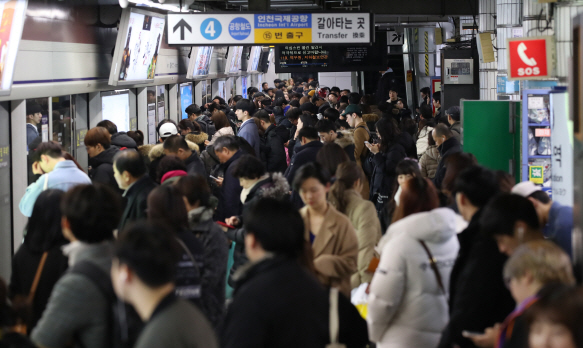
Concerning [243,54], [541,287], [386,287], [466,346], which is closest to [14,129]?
[386,287]

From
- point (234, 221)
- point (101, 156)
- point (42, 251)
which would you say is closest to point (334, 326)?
point (42, 251)

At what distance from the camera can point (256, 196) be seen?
4.84 metres

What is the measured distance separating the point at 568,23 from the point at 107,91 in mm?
5932

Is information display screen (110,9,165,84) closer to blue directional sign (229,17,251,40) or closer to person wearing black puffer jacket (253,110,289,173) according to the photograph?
blue directional sign (229,17,251,40)

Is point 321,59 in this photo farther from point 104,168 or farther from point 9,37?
point 9,37

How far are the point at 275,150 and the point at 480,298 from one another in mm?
6171

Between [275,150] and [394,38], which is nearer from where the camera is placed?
[275,150]

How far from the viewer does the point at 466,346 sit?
8.98 feet

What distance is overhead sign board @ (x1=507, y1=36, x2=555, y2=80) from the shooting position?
613cm

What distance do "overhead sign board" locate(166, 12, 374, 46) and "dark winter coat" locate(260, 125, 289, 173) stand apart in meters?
1.16

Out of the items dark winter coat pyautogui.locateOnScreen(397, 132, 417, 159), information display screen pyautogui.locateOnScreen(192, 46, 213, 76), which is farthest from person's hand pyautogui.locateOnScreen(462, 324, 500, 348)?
information display screen pyautogui.locateOnScreen(192, 46, 213, 76)

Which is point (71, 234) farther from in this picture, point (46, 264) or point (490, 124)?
point (490, 124)

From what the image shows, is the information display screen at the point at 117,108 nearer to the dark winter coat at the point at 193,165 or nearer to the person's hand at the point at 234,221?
the dark winter coat at the point at 193,165

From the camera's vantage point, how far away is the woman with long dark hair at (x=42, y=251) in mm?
3141
